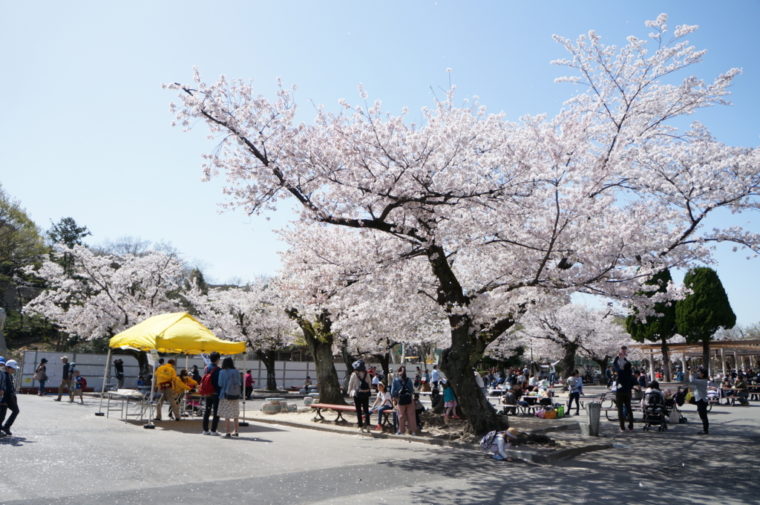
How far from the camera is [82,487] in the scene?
6555 mm

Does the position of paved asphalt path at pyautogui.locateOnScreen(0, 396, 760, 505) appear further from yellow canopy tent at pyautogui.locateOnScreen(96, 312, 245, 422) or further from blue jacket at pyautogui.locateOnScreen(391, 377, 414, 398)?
yellow canopy tent at pyautogui.locateOnScreen(96, 312, 245, 422)

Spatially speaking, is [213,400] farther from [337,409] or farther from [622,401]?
[622,401]

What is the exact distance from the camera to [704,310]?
35594 mm

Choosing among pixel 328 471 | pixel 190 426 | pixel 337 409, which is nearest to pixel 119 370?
pixel 190 426

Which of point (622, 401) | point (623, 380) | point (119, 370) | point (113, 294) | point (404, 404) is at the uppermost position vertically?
point (113, 294)

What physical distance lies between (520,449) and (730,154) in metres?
8.62

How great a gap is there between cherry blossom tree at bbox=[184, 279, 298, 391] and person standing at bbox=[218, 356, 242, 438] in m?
22.5

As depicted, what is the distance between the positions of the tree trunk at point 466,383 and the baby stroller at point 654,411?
5.10m

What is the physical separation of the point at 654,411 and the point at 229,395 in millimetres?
→ 11599

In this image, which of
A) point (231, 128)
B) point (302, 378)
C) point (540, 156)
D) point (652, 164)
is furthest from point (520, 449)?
point (302, 378)

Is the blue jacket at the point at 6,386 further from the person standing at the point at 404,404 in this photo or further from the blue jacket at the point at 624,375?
the blue jacket at the point at 624,375

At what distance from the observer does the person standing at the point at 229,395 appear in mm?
11977

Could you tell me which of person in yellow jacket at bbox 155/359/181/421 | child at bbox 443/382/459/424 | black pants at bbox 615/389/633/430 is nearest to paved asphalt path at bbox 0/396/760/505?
person in yellow jacket at bbox 155/359/181/421

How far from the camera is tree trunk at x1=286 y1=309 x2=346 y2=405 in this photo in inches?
738
